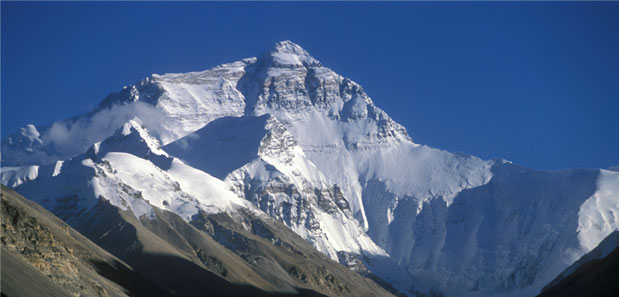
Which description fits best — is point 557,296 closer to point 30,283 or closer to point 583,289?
point 583,289

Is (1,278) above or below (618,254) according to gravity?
below

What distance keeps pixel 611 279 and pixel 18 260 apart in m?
102

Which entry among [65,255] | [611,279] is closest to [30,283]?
[65,255]

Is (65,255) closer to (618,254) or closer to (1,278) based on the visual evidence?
(1,278)

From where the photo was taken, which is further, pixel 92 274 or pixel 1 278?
pixel 92 274

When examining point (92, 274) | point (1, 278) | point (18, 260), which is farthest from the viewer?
point (92, 274)

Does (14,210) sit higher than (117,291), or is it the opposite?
(14,210)

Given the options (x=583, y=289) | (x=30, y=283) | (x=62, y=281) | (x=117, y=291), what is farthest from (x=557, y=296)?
(x=30, y=283)

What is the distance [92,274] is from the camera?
616 ft

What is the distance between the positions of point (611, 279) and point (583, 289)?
11.2 metres

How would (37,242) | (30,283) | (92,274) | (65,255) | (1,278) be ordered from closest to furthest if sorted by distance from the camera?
1. (1,278)
2. (30,283)
3. (37,242)
4. (65,255)
5. (92,274)

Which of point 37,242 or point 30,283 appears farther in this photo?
point 37,242

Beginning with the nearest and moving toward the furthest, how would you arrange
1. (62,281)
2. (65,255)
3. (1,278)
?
(1,278)
(62,281)
(65,255)

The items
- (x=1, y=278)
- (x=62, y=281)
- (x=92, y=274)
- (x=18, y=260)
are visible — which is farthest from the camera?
(x=92, y=274)
